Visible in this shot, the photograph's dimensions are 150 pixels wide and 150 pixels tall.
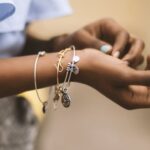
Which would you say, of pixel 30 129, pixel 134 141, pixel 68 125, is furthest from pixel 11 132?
pixel 134 141

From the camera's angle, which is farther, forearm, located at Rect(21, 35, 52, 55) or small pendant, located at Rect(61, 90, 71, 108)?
forearm, located at Rect(21, 35, 52, 55)

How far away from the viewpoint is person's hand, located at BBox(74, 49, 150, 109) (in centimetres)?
53

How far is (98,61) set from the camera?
548 mm

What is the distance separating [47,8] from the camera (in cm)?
72

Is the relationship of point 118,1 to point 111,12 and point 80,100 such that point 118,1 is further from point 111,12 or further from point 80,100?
point 80,100

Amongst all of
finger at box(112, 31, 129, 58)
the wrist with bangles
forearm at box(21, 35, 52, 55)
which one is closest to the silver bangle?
the wrist with bangles

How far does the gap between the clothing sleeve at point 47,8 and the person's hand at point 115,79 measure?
0.19 meters

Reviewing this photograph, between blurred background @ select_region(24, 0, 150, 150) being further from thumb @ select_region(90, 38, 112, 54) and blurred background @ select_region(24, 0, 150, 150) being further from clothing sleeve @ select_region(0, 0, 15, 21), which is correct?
clothing sleeve @ select_region(0, 0, 15, 21)

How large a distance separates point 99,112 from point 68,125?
8 centimetres

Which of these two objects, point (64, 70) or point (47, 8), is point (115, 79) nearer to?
point (64, 70)

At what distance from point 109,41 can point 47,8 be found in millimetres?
144

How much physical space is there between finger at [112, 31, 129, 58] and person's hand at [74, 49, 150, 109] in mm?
83

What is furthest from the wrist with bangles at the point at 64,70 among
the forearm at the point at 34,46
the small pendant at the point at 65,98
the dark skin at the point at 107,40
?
the forearm at the point at 34,46

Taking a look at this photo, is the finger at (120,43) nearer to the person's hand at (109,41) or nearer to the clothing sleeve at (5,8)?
the person's hand at (109,41)
